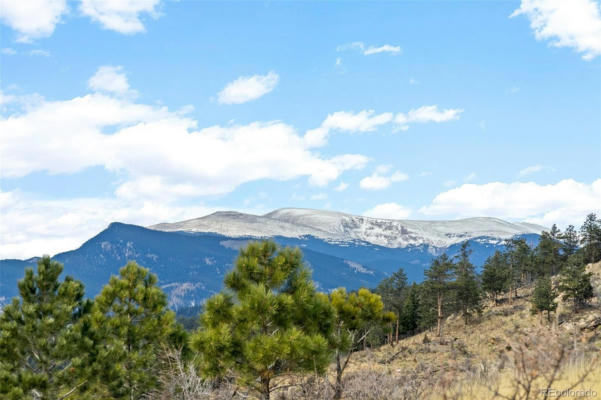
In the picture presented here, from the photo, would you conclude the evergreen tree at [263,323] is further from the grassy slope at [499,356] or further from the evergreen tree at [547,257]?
the evergreen tree at [547,257]

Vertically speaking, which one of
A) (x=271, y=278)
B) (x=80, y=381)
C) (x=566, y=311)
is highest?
(x=271, y=278)

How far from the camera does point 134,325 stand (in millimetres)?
17312

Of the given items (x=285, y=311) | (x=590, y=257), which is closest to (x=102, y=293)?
(x=285, y=311)

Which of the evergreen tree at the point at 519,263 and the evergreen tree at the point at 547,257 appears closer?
the evergreen tree at the point at 519,263

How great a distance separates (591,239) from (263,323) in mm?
77266

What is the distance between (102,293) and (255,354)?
9.08m

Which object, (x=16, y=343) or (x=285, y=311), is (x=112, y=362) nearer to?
(x=16, y=343)

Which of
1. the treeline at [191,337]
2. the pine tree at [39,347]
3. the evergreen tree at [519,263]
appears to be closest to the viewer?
the treeline at [191,337]

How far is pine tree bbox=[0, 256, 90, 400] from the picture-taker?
12188 millimetres

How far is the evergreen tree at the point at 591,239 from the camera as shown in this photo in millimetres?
72312

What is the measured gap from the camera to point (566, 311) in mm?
52719

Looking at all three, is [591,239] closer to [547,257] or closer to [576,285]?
[547,257]

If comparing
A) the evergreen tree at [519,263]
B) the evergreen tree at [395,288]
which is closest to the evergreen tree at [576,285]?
the evergreen tree at [519,263]

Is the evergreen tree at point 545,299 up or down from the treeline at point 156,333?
down
